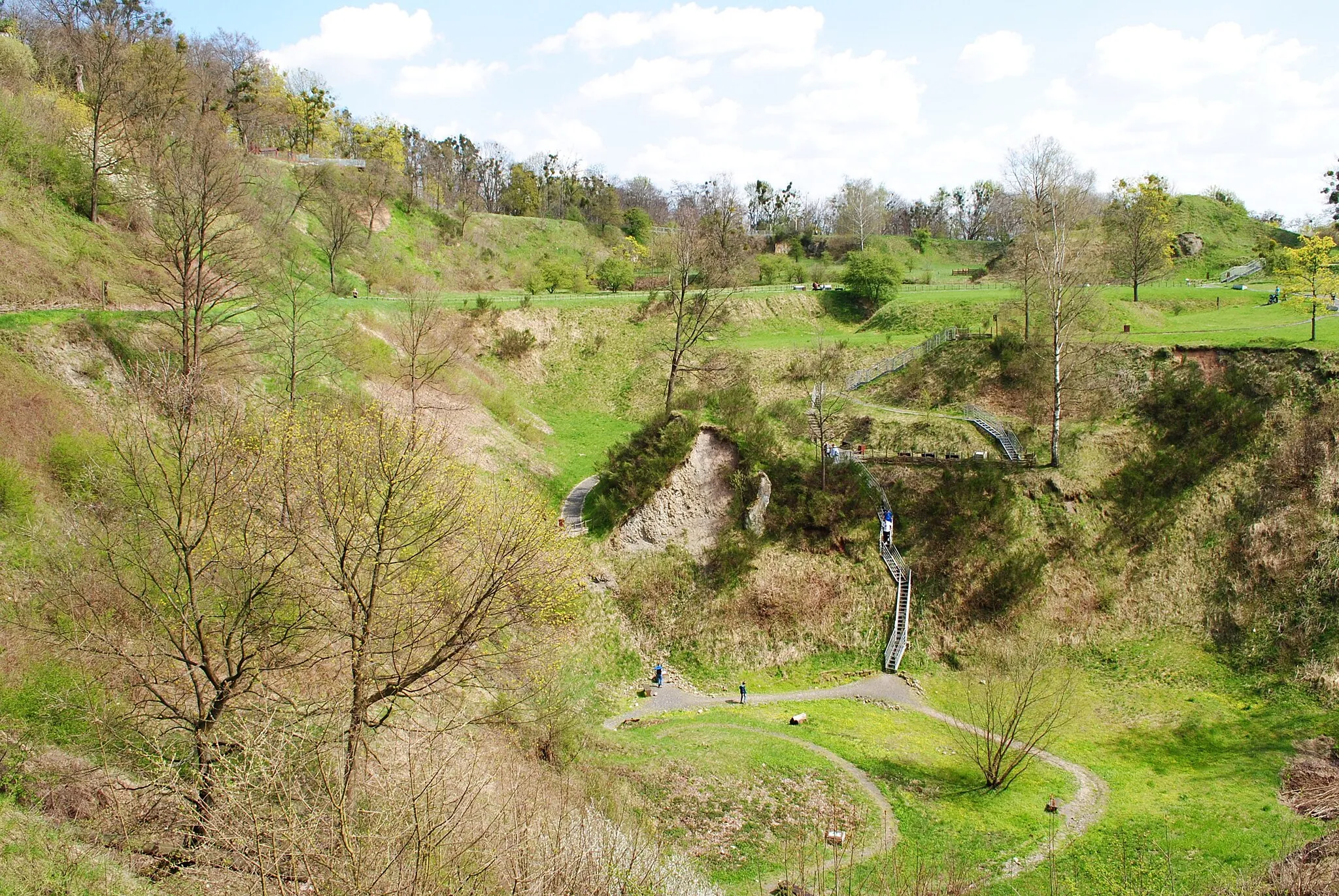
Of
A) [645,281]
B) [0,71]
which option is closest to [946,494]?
[645,281]

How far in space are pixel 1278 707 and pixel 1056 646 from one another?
6348mm

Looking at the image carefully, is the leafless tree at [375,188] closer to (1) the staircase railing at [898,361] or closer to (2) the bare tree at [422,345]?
(2) the bare tree at [422,345]

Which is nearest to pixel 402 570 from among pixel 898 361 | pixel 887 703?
pixel 887 703

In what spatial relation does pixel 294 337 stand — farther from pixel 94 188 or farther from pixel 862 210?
pixel 862 210

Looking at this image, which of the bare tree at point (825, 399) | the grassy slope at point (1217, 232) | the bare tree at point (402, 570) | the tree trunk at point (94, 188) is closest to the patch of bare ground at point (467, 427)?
the bare tree at point (402, 570)

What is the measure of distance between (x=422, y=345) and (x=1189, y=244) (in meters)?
66.7

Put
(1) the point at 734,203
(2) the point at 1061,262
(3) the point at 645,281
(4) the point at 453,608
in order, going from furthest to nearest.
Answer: (1) the point at 734,203, (3) the point at 645,281, (2) the point at 1061,262, (4) the point at 453,608

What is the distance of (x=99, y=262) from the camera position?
1323 inches

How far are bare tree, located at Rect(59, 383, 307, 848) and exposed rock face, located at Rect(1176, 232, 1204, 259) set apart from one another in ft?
248

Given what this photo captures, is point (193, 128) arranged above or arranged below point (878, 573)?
above

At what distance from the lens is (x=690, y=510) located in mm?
33094

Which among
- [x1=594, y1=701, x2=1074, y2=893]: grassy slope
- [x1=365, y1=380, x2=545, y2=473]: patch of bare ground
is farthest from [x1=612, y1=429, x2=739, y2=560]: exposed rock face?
[x1=594, y1=701, x2=1074, y2=893]: grassy slope

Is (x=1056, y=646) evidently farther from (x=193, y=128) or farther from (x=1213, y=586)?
(x=193, y=128)

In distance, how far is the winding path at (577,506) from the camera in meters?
34.1
